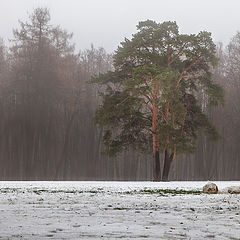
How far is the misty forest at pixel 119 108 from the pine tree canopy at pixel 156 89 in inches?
3.0

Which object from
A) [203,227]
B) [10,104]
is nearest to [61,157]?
[10,104]

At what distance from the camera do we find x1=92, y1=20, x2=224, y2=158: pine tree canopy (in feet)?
104

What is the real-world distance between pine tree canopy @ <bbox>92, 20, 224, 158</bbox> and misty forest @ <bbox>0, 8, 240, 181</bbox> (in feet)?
0.25

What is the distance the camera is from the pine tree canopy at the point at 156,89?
104 ft

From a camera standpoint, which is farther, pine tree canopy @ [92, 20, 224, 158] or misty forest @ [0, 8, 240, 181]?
misty forest @ [0, 8, 240, 181]

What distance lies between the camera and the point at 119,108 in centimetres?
3241

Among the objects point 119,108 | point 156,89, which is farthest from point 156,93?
point 119,108

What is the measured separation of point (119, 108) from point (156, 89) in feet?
9.82

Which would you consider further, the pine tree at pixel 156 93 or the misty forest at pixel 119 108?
the misty forest at pixel 119 108

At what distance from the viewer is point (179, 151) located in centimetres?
3142

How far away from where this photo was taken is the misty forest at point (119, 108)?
3278 cm

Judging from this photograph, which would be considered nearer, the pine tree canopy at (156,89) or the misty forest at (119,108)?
the pine tree canopy at (156,89)

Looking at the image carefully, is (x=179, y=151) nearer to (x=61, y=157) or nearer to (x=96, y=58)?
(x=61, y=157)

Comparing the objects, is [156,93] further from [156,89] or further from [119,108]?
[119,108]
